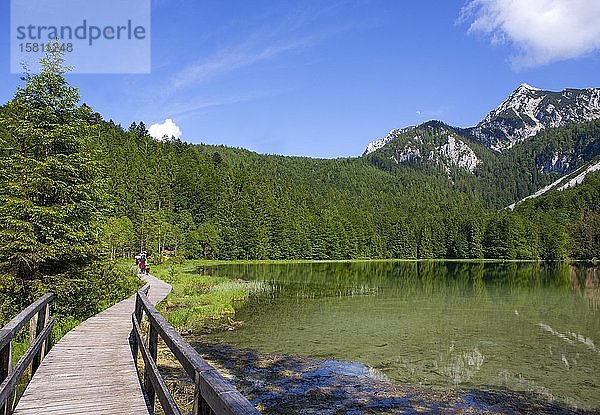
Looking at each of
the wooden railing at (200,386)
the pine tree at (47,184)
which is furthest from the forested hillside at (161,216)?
the wooden railing at (200,386)

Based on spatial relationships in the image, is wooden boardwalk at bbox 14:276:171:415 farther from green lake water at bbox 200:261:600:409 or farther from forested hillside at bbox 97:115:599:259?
forested hillside at bbox 97:115:599:259

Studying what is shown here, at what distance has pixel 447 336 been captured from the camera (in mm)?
22188

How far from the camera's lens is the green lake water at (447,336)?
618 inches

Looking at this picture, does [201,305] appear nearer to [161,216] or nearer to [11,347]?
[11,347]

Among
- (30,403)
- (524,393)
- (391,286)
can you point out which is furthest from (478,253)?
(30,403)

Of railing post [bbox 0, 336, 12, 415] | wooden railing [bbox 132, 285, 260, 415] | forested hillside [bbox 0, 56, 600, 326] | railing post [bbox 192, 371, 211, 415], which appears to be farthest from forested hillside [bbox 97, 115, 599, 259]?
railing post [bbox 192, 371, 211, 415]

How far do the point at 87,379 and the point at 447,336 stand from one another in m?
17.2

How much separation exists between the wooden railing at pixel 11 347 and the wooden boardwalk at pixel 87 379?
354 millimetres

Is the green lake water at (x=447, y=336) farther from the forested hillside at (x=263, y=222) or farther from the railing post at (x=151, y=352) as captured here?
the forested hillside at (x=263, y=222)

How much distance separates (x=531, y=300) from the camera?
3606 cm

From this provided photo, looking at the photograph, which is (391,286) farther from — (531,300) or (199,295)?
(199,295)

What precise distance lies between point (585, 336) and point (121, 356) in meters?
20.7

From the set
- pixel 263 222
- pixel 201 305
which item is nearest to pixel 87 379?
pixel 201 305

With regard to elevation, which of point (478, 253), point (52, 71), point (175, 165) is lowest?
point (478, 253)
